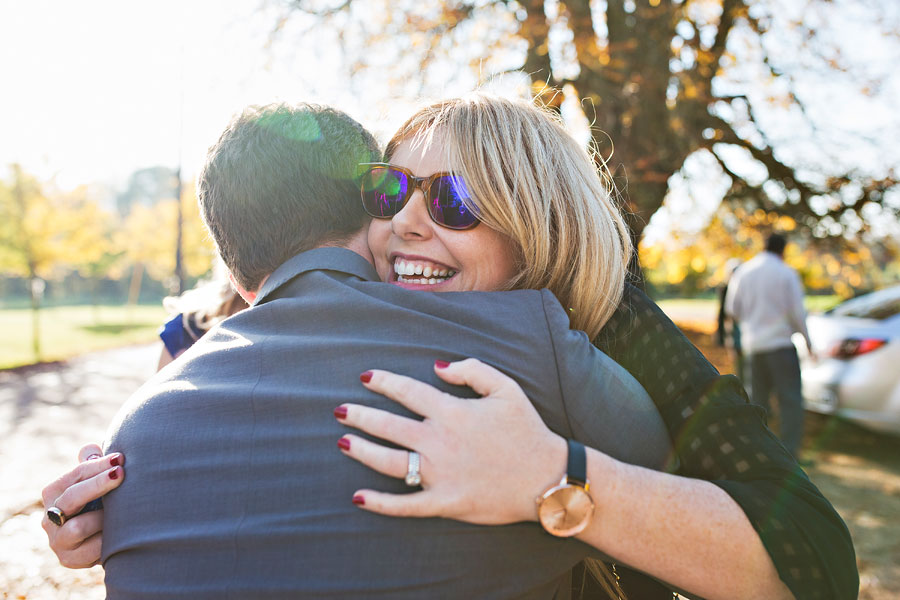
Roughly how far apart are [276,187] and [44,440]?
8.75m

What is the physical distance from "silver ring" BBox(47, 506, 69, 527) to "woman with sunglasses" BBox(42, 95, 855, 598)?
94 millimetres


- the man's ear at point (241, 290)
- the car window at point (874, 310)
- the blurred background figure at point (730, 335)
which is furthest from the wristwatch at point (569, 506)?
the blurred background figure at point (730, 335)

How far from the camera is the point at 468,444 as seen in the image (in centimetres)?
123

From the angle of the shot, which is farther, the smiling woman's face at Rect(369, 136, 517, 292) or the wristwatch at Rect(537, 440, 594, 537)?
the smiling woman's face at Rect(369, 136, 517, 292)

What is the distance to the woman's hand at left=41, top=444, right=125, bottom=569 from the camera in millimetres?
1334

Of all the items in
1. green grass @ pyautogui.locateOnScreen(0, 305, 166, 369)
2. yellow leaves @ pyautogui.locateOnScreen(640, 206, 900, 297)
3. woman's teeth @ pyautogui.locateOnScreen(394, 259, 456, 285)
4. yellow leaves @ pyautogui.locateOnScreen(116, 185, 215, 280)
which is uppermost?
woman's teeth @ pyautogui.locateOnScreen(394, 259, 456, 285)

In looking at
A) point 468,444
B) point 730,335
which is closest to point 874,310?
point 730,335

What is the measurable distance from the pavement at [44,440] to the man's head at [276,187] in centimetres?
268

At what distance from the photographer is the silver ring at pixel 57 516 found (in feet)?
4.83

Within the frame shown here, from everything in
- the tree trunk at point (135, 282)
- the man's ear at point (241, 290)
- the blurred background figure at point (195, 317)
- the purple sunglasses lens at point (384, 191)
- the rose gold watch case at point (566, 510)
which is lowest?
the tree trunk at point (135, 282)

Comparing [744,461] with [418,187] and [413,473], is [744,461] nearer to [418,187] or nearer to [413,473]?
[413,473]

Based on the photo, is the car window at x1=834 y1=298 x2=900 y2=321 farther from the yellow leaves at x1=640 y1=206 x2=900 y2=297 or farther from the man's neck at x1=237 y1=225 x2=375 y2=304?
the man's neck at x1=237 y1=225 x2=375 y2=304

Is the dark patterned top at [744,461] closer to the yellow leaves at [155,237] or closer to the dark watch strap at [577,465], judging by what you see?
the dark watch strap at [577,465]

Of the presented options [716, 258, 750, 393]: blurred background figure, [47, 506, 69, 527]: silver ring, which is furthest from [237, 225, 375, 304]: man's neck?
[716, 258, 750, 393]: blurred background figure
